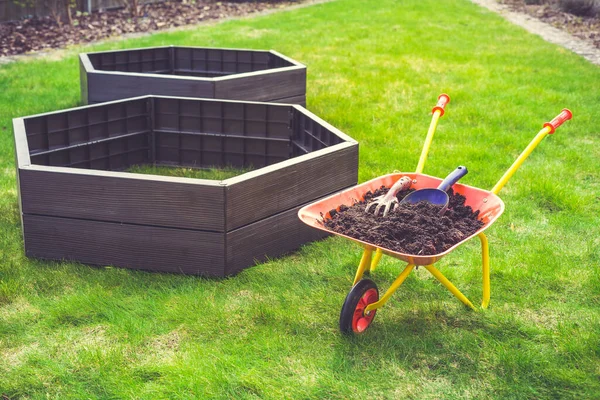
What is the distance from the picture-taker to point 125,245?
14.3 feet

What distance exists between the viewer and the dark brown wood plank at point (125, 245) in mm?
4266

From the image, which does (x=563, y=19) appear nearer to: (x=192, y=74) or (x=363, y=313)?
(x=192, y=74)

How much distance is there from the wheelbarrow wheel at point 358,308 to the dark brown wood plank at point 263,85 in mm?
3047

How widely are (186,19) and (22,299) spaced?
34.0ft

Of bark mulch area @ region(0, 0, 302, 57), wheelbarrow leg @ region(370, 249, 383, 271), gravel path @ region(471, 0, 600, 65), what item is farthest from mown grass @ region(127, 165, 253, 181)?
gravel path @ region(471, 0, 600, 65)

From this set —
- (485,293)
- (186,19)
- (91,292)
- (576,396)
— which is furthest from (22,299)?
(186,19)

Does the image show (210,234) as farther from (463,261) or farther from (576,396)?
(576,396)

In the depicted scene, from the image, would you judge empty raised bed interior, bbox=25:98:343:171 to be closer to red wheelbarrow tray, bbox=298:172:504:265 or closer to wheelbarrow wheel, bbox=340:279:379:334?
red wheelbarrow tray, bbox=298:172:504:265

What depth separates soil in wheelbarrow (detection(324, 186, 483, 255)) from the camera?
364 centimetres

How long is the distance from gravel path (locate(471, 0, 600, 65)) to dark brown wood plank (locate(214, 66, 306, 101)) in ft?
16.4

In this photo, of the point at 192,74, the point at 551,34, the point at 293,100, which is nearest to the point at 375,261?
the point at 293,100

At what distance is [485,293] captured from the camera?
3941 mm

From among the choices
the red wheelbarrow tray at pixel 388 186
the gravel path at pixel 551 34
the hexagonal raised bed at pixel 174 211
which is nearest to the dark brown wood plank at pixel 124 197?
the hexagonal raised bed at pixel 174 211

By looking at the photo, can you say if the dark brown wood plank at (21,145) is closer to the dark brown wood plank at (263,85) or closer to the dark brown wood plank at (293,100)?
→ the dark brown wood plank at (263,85)
